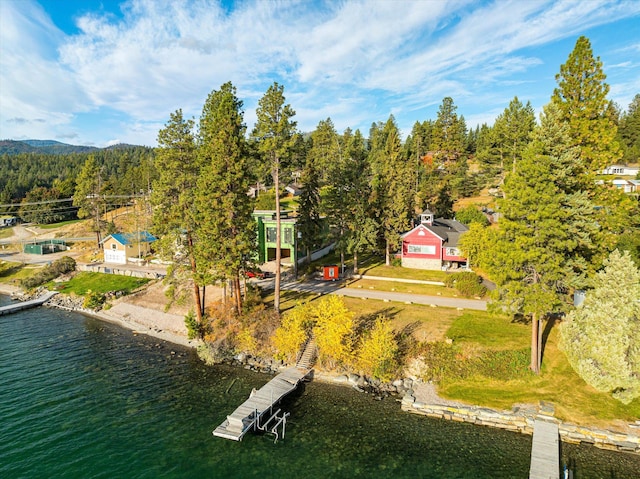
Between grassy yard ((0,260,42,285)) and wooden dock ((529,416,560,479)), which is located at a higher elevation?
grassy yard ((0,260,42,285))

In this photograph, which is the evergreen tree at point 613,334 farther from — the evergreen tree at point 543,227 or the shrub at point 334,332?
the shrub at point 334,332

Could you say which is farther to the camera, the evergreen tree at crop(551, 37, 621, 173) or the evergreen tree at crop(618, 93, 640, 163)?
the evergreen tree at crop(618, 93, 640, 163)

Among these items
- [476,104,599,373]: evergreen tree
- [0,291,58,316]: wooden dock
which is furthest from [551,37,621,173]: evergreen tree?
[0,291,58,316]: wooden dock

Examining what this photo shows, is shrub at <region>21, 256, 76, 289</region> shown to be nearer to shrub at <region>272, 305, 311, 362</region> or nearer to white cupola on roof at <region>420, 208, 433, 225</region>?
shrub at <region>272, 305, 311, 362</region>

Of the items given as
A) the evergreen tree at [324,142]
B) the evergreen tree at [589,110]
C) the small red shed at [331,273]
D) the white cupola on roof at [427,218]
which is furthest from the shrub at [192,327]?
the evergreen tree at [324,142]

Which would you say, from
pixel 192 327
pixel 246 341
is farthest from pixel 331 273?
pixel 192 327

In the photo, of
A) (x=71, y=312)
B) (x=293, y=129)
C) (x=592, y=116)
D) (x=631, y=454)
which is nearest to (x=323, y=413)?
(x=631, y=454)

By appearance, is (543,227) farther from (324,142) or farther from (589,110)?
(324,142)
